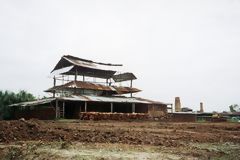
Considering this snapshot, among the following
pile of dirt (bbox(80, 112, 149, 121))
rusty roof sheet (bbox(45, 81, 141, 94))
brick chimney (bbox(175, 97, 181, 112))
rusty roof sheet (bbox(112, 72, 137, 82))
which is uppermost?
rusty roof sheet (bbox(112, 72, 137, 82))

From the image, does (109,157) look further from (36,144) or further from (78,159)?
(36,144)

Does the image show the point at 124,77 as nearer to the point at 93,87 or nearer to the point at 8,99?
the point at 93,87

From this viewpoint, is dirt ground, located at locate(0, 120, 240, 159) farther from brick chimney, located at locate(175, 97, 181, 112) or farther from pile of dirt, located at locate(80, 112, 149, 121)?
brick chimney, located at locate(175, 97, 181, 112)

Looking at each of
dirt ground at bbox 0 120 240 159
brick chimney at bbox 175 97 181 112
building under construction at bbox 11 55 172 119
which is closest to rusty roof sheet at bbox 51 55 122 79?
building under construction at bbox 11 55 172 119

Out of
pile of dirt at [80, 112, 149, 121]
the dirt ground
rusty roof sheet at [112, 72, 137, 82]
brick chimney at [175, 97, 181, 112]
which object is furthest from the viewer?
brick chimney at [175, 97, 181, 112]

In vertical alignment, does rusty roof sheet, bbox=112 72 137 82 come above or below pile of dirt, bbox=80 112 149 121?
above

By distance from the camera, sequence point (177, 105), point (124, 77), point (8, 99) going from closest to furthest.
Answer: point (8, 99) → point (124, 77) → point (177, 105)

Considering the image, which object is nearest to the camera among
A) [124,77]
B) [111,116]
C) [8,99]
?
[111,116]

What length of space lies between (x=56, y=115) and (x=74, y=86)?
6797mm

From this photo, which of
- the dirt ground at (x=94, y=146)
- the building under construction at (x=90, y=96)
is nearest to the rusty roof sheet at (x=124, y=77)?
the building under construction at (x=90, y=96)

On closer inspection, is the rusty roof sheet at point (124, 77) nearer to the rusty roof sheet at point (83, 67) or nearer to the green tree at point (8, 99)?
the rusty roof sheet at point (83, 67)

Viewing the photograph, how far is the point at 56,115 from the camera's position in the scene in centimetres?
3506

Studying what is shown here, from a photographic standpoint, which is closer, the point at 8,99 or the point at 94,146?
the point at 94,146

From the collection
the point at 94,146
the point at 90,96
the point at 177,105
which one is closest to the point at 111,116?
the point at 90,96
